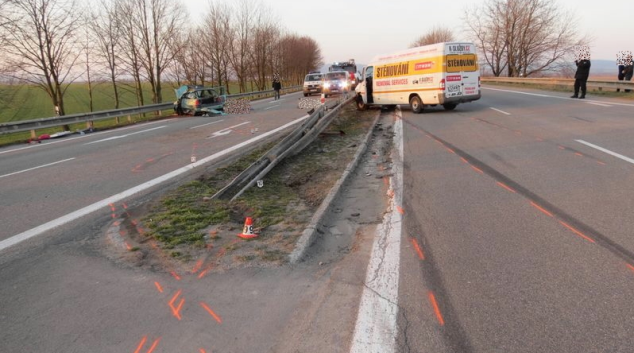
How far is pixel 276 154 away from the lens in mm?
8617

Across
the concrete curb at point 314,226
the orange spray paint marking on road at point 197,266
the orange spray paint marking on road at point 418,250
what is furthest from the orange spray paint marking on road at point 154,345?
the orange spray paint marking on road at point 418,250

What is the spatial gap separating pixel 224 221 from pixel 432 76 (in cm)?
1311

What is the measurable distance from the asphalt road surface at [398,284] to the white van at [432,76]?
31.7 feet

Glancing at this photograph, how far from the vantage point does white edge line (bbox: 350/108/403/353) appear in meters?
2.75

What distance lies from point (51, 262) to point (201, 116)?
2067 cm

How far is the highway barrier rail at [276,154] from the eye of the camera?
668 centimetres

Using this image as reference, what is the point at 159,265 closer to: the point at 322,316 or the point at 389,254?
the point at 322,316

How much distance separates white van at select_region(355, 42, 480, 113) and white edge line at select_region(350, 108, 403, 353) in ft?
40.0

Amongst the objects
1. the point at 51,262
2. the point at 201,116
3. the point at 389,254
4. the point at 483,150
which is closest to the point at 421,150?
the point at 483,150

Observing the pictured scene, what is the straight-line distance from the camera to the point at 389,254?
A: 4109mm

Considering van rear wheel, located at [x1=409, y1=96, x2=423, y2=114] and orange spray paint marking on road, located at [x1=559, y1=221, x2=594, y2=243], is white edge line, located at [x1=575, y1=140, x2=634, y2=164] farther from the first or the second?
van rear wheel, located at [x1=409, y1=96, x2=423, y2=114]

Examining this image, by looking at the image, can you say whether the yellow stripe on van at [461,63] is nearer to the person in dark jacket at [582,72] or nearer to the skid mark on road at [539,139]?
the skid mark on road at [539,139]

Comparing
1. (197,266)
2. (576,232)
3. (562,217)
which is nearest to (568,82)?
(562,217)

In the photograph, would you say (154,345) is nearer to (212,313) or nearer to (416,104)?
(212,313)
